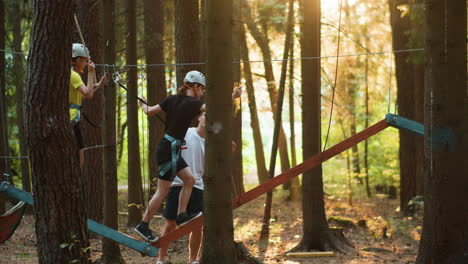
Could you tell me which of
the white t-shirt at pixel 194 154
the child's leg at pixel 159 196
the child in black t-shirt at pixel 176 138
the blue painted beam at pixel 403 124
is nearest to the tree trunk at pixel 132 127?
the child's leg at pixel 159 196

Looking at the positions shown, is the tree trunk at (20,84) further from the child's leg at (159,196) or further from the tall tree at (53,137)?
the tall tree at (53,137)

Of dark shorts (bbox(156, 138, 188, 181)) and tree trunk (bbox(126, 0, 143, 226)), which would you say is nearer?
dark shorts (bbox(156, 138, 188, 181))

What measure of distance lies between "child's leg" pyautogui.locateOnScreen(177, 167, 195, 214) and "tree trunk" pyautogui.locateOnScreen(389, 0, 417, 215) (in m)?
7.99

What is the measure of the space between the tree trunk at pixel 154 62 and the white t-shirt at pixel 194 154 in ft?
19.6

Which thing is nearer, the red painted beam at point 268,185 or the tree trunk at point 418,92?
the red painted beam at point 268,185

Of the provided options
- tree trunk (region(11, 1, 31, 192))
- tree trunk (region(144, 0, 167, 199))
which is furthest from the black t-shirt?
tree trunk (region(11, 1, 31, 192))

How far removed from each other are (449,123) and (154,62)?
306 inches

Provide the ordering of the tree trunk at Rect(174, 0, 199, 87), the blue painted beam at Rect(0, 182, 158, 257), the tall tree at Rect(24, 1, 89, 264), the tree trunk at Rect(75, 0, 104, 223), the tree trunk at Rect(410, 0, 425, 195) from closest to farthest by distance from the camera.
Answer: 1. the tall tree at Rect(24, 1, 89, 264)
2. the blue painted beam at Rect(0, 182, 158, 257)
3. the tree trunk at Rect(174, 0, 199, 87)
4. the tree trunk at Rect(75, 0, 104, 223)
5. the tree trunk at Rect(410, 0, 425, 195)

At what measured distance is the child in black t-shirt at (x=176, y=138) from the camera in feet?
19.2

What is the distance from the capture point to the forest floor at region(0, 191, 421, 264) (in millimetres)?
8375

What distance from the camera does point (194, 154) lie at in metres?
6.13

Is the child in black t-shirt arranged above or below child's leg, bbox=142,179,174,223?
above

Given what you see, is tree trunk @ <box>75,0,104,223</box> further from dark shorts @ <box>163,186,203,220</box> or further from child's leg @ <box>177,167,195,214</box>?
child's leg @ <box>177,167,195,214</box>

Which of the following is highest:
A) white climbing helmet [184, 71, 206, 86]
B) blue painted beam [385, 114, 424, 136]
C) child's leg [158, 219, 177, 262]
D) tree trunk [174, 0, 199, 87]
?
tree trunk [174, 0, 199, 87]
